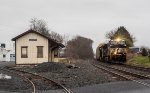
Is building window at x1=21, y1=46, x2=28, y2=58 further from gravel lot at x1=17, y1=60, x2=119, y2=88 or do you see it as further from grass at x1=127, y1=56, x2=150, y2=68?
gravel lot at x1=17, y1=60, x2=119, y2=88

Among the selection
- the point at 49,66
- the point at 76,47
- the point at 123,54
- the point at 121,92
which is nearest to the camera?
the point at 121,92

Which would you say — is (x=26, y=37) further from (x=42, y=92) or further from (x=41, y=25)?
(x=41, y=25)

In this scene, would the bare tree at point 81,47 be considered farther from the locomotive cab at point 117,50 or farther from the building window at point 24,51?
the locomotive cab at point 117,50

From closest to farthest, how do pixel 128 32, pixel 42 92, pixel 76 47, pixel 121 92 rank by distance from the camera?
pixel 121 92 → pixel 42 92 → pixel 128 32 → pixel 76 47

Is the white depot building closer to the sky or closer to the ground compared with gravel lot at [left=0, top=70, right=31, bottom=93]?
closer to the sky

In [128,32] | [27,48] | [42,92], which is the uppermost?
[128,32]

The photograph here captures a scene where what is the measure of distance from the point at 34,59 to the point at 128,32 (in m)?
75.1

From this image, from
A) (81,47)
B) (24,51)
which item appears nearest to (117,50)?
(24,51)

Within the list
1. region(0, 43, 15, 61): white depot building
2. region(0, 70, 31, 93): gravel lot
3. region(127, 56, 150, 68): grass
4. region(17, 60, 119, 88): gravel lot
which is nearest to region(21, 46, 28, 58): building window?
region(127, 56, 150, 68): grass

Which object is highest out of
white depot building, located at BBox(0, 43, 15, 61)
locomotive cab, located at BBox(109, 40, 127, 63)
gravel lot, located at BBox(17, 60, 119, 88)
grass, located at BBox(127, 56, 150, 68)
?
white depot building, located at BBox(0, 43, 15, 61)

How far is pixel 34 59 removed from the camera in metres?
57.1

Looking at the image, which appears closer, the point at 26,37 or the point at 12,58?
the point at 26,37

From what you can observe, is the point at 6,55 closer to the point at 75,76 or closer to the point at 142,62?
the point at 142,62

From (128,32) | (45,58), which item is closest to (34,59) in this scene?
(45,58)
